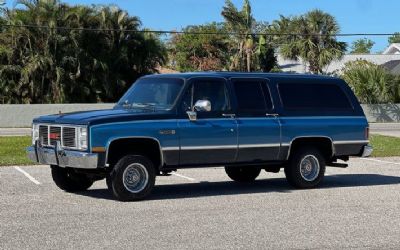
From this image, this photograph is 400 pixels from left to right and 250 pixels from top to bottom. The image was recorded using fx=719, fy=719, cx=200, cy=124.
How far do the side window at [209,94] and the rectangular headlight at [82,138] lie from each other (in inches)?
67.2

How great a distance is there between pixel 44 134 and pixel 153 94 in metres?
1.90

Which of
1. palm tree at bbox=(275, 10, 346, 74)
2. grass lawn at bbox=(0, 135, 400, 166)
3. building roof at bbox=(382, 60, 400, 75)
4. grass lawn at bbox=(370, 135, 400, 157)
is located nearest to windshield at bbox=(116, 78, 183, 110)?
grass lawn at bbox=(0, 135, 400, 166)

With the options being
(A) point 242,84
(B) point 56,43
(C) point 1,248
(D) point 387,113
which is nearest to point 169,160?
(A) point 242,84

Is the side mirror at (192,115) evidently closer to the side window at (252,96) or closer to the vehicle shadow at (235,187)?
the side window at (252,96)

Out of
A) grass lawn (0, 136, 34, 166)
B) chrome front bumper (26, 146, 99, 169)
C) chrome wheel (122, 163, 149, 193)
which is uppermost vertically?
chrome front bumper (26, 146, 99, 169)

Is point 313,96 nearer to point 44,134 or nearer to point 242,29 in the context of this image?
point 44,134

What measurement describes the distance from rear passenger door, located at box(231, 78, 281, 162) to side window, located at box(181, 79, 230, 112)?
241mm

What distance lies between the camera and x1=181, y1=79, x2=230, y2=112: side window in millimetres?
11648

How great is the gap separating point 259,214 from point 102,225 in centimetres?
228

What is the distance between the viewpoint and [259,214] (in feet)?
33.0

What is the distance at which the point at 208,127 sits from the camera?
1164cm

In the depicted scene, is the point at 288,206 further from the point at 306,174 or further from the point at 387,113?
the point at 387,113

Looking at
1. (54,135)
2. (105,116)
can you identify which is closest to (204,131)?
(105,116)

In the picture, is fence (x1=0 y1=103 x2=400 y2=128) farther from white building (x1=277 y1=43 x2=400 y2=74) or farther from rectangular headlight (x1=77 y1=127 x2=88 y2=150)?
rectangular headlight (x1=77 y1=127 x2=88 y2=150)
